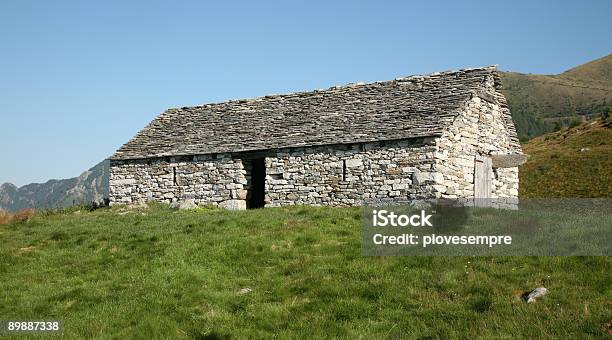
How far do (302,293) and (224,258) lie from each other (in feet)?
10.3

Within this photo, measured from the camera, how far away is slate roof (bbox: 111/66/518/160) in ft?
76.2

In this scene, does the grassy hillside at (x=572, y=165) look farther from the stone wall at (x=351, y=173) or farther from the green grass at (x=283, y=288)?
the green grass at (x=283, y=288)

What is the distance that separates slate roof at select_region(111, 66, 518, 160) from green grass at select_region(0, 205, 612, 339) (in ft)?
23.5

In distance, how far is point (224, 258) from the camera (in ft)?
46.5

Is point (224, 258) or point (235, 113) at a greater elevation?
point (235, 113)

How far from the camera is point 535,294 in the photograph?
408 inches

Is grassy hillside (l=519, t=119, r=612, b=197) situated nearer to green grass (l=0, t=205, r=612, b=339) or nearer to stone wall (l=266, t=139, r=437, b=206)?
stone wall (l=266, t=139, r=437, b=206)

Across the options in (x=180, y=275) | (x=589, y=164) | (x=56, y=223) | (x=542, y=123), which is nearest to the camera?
(x=180, y=275)

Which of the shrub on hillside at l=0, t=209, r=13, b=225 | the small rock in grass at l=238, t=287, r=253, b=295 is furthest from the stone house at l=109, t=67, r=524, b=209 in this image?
the small rock in grass at l=238, t=287, r=253, b=295

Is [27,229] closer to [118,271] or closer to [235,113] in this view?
[118,271]

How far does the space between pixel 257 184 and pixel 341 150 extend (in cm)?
499

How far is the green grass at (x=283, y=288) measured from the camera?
9742 mm

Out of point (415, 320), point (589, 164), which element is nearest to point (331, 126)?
point (415, 320)

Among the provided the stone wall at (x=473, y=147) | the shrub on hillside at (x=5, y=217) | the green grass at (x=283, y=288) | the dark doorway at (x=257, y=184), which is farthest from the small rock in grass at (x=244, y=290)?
the dark doorway at (x=257, y=184)
